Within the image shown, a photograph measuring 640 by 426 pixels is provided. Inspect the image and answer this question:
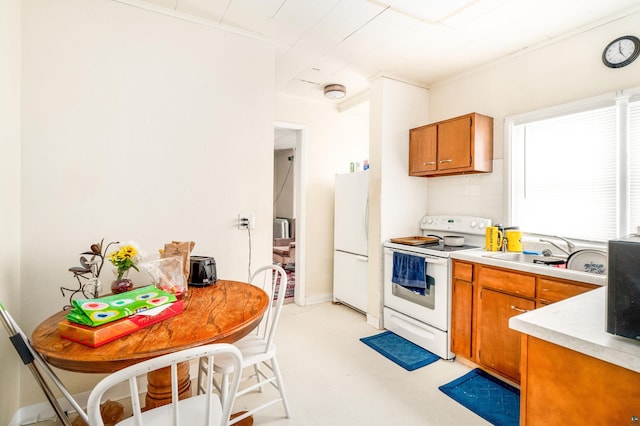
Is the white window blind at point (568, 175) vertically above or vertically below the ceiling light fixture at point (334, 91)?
below

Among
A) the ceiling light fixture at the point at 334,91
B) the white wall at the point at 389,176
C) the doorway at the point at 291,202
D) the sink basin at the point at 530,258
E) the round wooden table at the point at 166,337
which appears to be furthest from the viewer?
the doorway at the point at 291,202

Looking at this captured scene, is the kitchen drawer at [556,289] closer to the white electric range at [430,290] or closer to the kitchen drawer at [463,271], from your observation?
the kitchen drawer at [463,271]

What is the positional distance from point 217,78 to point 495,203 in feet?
8.66

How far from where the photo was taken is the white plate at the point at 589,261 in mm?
1944

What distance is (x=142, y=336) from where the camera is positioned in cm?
A: 125

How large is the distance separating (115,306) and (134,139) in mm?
1217

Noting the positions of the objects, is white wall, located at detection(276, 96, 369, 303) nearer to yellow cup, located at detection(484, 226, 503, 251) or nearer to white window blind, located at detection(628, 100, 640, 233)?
yellow cup, located at detection(484, 226, 503, 251)

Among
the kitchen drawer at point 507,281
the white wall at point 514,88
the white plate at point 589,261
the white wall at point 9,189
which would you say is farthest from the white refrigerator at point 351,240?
the white wall at point 9,189

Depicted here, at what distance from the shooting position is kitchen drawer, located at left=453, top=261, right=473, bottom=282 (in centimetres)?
245

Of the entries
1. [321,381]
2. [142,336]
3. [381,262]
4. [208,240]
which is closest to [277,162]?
[381,262]

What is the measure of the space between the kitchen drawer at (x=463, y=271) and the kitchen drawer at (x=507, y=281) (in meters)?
0.07

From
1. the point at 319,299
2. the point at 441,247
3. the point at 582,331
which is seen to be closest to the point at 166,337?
the point at 582,331

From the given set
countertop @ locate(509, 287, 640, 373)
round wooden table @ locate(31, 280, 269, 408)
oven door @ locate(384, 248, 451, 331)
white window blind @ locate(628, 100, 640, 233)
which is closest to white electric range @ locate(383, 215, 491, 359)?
oven door @ locate(384, 248, 451, 331)

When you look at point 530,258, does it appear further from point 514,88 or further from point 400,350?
point 514,88
